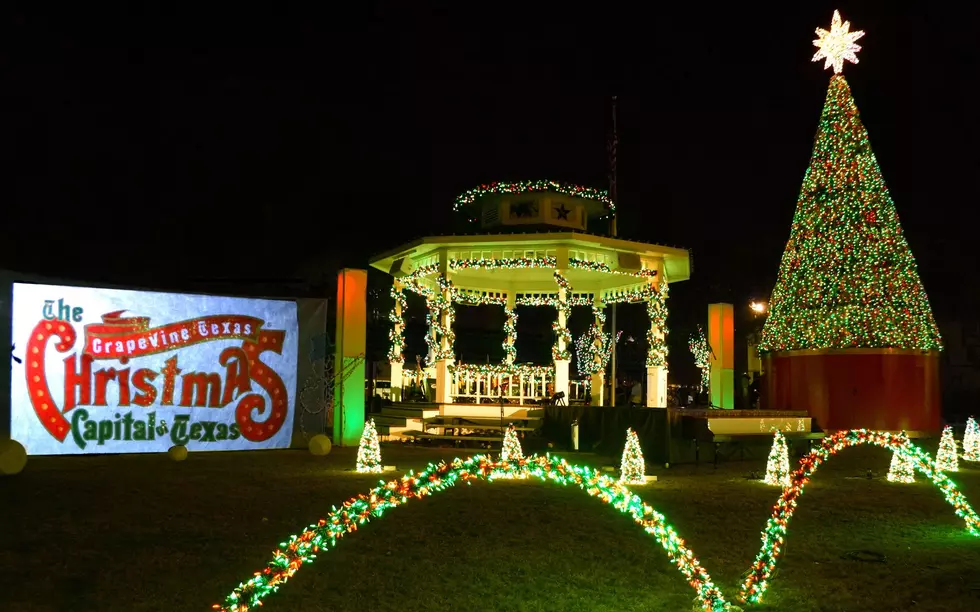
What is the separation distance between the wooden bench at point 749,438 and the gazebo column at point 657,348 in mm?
3698

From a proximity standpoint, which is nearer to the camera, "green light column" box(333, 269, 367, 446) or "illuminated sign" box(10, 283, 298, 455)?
"illuminated sign" box(10, 283, 298, 455)

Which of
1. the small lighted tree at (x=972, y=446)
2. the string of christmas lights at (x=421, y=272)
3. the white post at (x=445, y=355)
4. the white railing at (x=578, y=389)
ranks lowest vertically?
the small lighted tree at (x=972, y=446)

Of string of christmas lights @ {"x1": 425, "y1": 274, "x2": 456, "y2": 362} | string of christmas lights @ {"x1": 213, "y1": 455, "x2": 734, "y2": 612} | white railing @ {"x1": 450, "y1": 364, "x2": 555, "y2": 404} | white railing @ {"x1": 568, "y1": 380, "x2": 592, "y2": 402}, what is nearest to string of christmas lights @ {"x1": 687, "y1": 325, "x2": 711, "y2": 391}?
white railing @ {"x1": 568, "y1": 380, "x2": 592, "y2": 402}

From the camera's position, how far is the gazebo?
20.8 meters

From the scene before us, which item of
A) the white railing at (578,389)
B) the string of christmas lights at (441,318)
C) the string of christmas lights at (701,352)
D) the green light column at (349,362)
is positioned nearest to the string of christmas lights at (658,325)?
the white railing at (578,389)

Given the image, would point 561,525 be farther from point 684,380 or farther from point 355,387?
point 684,380

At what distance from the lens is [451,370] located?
2186cm

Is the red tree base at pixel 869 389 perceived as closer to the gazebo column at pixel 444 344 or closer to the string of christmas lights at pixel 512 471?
the gazebo column at pixel 444 344

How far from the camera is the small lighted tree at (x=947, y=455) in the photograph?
16188 mm

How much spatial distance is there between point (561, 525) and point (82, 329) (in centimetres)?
1081

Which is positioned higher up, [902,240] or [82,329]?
[902,240]

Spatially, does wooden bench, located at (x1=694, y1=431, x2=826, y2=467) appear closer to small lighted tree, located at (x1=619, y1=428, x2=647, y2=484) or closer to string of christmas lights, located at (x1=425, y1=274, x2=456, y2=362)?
small lighted tree, located at (x1=619, y1=428, x2=647, y2=484)

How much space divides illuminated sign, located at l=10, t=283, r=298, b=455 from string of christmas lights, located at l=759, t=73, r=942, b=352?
16.3 metres

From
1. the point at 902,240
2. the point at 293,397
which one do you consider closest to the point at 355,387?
the point at 293,397
